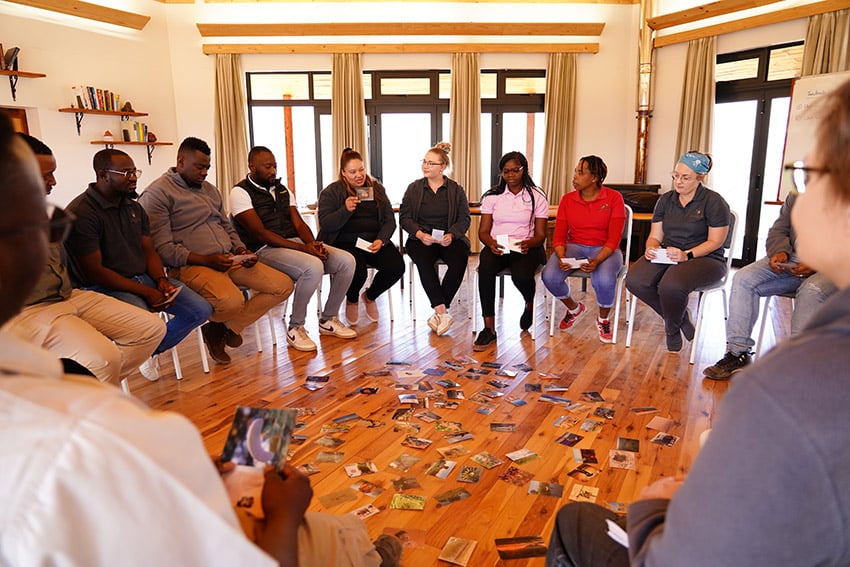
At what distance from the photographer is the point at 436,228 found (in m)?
4.73

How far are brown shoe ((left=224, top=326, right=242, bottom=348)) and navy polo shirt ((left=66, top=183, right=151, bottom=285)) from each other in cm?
80

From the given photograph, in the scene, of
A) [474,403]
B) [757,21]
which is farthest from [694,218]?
[757,21]

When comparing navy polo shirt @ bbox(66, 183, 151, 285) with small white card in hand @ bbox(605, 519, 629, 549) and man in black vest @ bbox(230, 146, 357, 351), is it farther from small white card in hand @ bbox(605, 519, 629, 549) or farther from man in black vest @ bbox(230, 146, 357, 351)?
small white card in hand @ bbox(605, 519, 629, 549)

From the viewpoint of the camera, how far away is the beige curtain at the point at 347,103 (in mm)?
8359

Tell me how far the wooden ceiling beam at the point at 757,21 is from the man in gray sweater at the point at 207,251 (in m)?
6.33

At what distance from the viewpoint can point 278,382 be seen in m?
3.49

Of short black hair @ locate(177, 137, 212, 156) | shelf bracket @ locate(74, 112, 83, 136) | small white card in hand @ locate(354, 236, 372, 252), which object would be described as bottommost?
small white card in hand @ locate(354, 236, 372, 252)

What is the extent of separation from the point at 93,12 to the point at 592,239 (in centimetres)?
668

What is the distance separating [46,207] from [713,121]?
818 centimetres

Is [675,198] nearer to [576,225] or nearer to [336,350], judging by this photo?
[576,225]

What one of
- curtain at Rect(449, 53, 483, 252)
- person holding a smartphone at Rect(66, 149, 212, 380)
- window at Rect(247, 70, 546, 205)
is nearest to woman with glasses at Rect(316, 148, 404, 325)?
person holding a smartphone at Rect(66, 149, 212, 380)

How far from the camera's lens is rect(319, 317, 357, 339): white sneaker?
14.3ft

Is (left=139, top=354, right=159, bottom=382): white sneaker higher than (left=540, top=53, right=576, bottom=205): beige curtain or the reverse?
the reverse

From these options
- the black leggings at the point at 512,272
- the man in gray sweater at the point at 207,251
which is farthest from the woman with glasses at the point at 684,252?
the man in gray sweater at the point at 207,251
